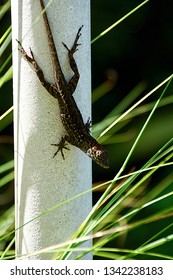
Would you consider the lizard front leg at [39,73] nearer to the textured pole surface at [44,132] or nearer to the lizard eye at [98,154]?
the textured pole surface at [44,132]

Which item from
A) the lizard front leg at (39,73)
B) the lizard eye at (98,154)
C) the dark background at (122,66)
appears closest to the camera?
the lizard front leg at (39,73)

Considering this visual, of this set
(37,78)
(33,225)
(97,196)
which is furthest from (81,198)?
(97,196)

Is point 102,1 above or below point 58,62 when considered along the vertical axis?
above

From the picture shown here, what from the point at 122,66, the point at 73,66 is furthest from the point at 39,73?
the point at 122,66

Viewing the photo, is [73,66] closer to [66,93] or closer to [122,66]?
[66,93]

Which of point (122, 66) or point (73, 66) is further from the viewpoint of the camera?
point (122, 66)

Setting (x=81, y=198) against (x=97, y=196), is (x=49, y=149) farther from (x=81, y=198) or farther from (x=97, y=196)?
(x=97, y=196)

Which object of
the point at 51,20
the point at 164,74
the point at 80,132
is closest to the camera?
the point at 51,20

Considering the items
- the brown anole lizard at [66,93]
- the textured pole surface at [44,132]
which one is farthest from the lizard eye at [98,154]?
the textured pole surface at [44,132]
